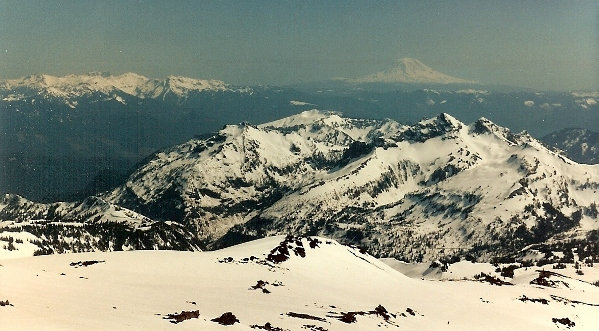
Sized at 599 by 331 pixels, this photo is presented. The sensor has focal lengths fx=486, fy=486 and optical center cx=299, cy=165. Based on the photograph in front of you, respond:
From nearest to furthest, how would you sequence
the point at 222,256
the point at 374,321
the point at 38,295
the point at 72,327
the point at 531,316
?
the point at 72,327
the point at 38,295
the point at 374,321
the point at 531,316
the point at 222,256

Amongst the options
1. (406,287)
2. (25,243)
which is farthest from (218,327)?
(25,243)

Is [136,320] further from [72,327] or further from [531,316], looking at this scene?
[531,316]

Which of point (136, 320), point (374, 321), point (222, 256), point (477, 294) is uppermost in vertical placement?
point (136, 320)

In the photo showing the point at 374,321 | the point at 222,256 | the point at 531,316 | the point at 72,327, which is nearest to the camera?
the point at 72,327

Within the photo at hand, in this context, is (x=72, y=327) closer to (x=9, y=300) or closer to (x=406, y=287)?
(x=9, y=300)

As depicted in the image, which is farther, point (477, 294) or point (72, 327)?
point (477, 294)

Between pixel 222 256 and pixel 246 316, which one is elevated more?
pixel 246 316
